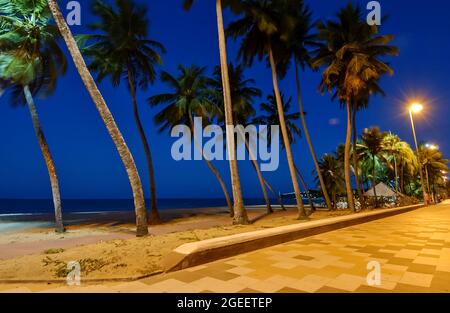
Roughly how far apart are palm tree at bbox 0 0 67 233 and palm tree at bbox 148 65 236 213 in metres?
7.66

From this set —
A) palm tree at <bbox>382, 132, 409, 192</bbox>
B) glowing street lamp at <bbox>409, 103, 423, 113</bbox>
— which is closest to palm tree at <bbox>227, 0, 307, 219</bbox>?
glowing street lamp at <bbox>409, 103, 423, 113</bbox>

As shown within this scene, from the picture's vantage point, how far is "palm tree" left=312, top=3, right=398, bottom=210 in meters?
17.5

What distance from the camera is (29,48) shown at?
13.6 meters

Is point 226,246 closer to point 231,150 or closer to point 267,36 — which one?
point 231,150

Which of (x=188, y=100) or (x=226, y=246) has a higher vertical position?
(x=188, y=100)

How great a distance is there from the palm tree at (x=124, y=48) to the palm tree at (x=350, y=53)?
478 inches

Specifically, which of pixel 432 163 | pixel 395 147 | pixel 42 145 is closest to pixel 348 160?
pixel 42 145

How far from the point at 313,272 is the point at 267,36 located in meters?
16.2

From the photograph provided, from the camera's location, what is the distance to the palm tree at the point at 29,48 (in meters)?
13.0

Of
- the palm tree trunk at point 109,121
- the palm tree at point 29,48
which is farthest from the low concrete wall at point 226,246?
the palm tree at point 29,48

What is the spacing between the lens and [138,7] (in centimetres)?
1631
